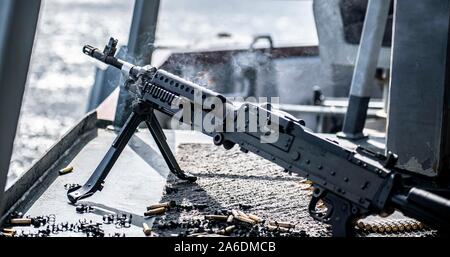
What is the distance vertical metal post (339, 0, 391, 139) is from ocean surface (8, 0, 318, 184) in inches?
153

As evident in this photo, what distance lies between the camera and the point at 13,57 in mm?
4578

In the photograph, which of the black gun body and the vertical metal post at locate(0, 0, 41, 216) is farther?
the black gun body

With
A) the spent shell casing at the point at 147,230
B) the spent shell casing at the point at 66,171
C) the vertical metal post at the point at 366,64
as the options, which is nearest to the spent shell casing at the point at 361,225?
the spent shell casing at the point at 147,230

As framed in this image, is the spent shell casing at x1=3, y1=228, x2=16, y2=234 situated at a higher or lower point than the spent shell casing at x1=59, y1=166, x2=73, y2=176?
lower

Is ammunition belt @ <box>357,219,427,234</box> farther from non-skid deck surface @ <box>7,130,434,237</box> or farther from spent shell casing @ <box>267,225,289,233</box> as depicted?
spent shell casing @ <box>267,225,289,233</box>

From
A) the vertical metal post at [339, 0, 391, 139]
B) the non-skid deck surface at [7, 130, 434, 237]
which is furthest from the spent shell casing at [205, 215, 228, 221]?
the vertical metal post at [339, 0, 391, 139]

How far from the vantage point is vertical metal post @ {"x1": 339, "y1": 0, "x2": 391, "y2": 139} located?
29.3 ft

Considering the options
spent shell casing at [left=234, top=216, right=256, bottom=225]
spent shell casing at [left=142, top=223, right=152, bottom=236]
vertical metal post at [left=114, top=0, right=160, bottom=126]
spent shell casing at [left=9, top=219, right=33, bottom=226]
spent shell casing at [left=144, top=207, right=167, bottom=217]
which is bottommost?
spent shell casing at [left=9, top=219, right=33, bottom=226]

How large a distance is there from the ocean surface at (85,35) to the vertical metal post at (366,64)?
390 cm

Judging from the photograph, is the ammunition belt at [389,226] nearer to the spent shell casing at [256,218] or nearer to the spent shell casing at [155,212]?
the spent shell casing at [256,218]

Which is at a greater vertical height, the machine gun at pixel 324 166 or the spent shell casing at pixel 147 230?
the machine gun at pixel 324 166

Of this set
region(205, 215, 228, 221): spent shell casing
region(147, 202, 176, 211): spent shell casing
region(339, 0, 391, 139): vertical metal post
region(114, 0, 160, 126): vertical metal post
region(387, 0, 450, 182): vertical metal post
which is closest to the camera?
region(205, 215, 228, 221): spent shell casing

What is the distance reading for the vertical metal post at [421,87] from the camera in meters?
6.81

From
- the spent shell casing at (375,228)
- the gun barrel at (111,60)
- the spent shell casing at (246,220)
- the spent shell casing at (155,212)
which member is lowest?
the spent shell casing at (155,212)
